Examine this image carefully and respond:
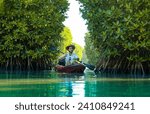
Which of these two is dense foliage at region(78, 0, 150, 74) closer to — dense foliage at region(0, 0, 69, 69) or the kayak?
the kayak

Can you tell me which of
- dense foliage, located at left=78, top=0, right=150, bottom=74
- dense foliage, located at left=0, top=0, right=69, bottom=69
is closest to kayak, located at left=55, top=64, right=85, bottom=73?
dense foliage, located at left=78, top=0, right=150, bottom=74

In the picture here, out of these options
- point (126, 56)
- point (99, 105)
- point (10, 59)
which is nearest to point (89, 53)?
point (10, 59)

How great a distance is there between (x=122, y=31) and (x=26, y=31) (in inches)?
317

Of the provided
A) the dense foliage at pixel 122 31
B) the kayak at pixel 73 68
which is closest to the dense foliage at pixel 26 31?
the dense foliage at pixel 122 31

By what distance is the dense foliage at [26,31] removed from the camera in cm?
3083

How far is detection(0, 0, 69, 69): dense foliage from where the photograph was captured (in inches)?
1214

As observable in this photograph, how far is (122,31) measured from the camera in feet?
82.4

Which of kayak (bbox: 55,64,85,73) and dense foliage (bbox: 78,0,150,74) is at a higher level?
dense foliage (bbox: 78,0,150,74)

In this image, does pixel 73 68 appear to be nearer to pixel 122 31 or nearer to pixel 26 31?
pixel 122 31

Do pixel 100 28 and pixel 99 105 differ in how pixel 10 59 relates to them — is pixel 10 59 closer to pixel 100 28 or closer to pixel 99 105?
pixel 100 28

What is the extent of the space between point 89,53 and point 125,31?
3967cm

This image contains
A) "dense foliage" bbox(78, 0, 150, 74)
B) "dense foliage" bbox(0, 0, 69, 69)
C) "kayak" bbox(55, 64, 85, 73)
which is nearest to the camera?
"dense foliage" bbox(78, 0, 150, 74)

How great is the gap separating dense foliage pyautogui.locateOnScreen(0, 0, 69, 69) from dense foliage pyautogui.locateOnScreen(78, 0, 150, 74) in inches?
180

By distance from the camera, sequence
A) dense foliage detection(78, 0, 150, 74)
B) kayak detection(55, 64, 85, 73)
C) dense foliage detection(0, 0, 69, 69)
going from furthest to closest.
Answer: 1. dense foliage detection(0, 0, 69, 69)
2. kayak detection(55, 64, 85, 73)
3. dense foliage detection(78, 0, 150, 74)
